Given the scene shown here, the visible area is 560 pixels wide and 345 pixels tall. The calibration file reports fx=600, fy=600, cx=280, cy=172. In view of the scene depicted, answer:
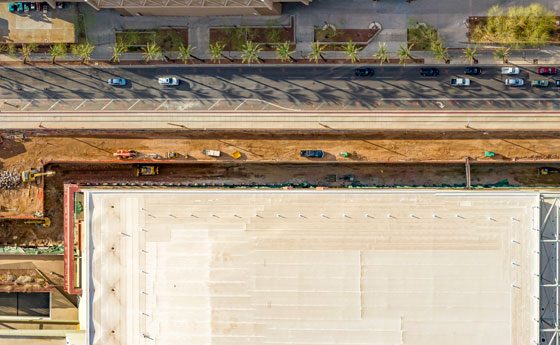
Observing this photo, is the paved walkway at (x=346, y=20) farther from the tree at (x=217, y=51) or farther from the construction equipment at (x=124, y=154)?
the construction equipment at (x=124, y=154)

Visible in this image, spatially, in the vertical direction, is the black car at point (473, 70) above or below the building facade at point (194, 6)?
below

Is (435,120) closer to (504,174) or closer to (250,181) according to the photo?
(504,174)

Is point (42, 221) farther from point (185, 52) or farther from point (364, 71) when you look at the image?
point (364, 71)

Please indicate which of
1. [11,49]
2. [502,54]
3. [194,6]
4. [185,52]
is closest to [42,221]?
[11,49]

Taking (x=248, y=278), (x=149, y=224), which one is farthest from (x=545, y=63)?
(x=149, y=224)

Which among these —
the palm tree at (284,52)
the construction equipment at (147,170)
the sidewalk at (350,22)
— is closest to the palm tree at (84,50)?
the sidewalk at (350,22)

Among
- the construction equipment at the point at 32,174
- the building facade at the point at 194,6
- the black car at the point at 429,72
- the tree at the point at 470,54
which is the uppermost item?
the building facade at the point at 194,6

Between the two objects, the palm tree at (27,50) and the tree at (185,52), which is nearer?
the tree at (185,52)
